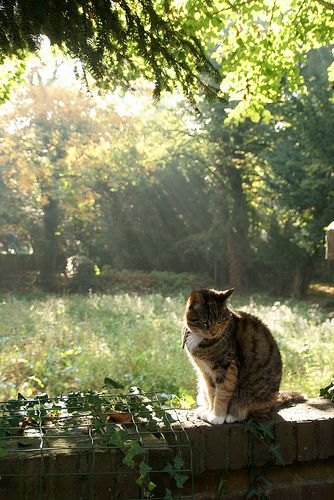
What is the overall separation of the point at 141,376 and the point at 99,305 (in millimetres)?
6200

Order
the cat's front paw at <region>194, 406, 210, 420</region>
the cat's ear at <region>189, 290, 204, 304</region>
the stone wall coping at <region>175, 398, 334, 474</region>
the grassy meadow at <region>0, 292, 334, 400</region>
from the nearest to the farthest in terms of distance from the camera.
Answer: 1. the stone wall coping at <region>175, 398, 334, 474</region>
2. the cat's front paw at <region>194, 406, 210, 420</region>
3. the cat's ear at <region>189, 290, 204, 304</region>
4. the grassy meadow at <region>0, 292, 334, 400</region>

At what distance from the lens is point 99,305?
40.9 ft

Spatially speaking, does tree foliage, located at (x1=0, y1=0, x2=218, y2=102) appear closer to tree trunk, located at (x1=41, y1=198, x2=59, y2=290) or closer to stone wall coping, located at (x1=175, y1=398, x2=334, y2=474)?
stone wall coping, located at (x1=175, y1=398, x2=334, y2=474)

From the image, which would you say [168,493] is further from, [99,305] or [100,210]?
[100,210]

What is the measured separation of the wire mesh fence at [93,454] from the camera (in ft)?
6.76

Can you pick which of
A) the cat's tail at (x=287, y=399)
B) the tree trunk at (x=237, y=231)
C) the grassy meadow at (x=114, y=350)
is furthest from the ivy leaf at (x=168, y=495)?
the tree trunk at (x=237, y=231)

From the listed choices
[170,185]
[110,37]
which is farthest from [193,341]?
[170,185]

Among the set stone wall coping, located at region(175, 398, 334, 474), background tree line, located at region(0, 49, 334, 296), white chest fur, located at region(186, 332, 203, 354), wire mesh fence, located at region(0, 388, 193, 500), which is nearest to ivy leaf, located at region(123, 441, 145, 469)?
wire mesh fence, located at region(0, 388, 193, 500)

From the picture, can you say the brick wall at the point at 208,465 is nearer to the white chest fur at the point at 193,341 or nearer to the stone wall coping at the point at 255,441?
the stone wall coping at the point at 255,441

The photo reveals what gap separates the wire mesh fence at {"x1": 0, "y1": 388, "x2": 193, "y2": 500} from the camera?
2.06 meters

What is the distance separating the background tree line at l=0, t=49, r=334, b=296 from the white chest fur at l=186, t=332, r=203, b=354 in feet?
42.9

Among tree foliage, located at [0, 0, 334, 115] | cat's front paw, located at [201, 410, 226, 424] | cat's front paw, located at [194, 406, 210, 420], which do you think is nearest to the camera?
cat's front paw, located at [201, 410, 226, 424]

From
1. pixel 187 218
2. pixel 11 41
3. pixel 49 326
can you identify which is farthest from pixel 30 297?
pixel 11 41

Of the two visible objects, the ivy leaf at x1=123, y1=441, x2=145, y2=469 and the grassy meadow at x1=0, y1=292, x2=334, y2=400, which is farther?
the grassy meadow at x1=0, y1=292, x2=334, y2=400
